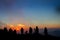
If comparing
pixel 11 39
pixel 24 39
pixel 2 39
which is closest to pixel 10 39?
pixel 11 39

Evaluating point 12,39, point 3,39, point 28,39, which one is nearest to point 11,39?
point 12,39

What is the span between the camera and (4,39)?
147 meters

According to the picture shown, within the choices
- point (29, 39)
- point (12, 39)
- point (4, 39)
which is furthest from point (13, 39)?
point (29, 39)

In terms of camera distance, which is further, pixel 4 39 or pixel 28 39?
pixel 28 39

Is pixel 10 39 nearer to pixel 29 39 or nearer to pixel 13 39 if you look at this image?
pixel 13 39

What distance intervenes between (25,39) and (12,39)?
62.7 ft

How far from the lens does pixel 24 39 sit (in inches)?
6545

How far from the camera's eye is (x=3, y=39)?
146875 mm

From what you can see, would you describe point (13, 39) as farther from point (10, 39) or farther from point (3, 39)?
point (3, 39)

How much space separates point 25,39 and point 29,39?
5836mm

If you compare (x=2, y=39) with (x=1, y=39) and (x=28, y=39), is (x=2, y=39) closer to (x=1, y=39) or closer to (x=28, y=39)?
(x=1, y=39)

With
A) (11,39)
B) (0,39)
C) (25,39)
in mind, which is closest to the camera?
(0,39)

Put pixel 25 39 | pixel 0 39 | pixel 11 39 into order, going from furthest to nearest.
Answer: pixel 25 39 → pixel 11 39 → pixel 0 39

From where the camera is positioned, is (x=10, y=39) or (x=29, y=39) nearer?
(x=10, y=39)
